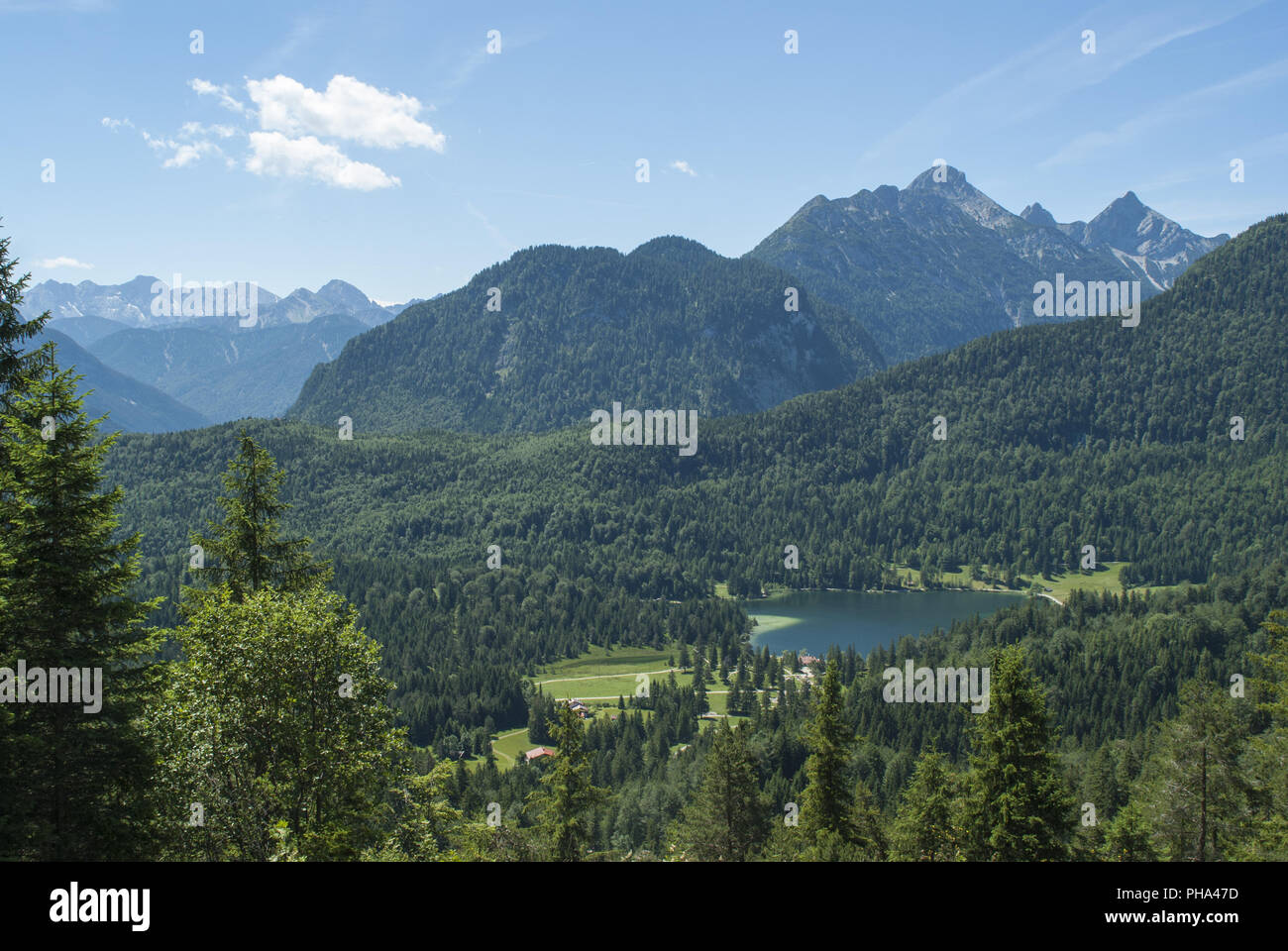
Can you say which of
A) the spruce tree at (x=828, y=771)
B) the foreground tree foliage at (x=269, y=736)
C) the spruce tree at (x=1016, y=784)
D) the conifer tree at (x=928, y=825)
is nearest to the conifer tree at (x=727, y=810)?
the spruce tree at (x=828, y=771)

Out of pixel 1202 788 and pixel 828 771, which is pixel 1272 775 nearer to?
pixel 1202 788

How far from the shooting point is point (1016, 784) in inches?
1286

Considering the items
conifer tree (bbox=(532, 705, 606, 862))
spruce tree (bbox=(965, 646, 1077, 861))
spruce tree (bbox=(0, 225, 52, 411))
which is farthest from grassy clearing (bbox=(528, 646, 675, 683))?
spruce tree (bbox=(0, 225, 52, 411))

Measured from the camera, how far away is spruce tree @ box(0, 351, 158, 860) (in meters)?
21.5

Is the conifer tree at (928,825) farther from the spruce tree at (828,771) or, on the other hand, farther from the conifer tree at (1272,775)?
the conifer tree at (1272,775)

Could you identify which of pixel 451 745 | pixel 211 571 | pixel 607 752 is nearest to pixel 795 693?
pixel 607 752

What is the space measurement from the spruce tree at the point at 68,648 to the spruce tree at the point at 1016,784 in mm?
29195

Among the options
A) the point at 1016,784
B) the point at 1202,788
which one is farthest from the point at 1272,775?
the point at 1016,784

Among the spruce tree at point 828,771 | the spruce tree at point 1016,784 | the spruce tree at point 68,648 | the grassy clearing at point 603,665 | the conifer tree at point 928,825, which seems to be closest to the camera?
the spruce tree at point 68,648

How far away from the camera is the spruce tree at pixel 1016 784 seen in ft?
106

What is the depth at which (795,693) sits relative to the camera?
441 feet
